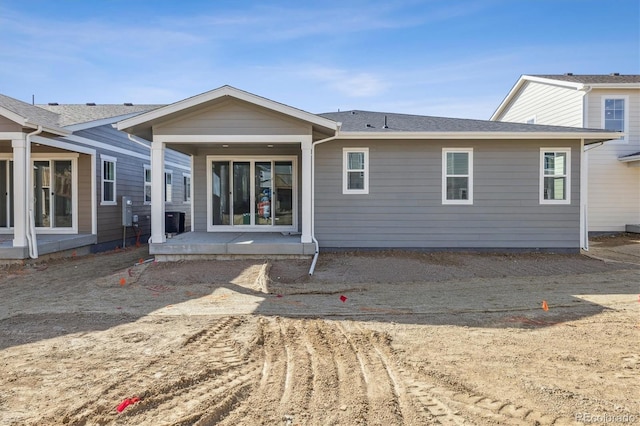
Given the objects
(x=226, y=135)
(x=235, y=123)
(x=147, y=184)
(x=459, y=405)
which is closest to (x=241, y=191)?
(x=226, y=135)

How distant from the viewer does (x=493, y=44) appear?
1482 centimetres

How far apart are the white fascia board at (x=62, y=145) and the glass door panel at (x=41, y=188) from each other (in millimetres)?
1365

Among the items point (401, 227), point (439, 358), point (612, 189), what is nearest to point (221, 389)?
point (439, 358)

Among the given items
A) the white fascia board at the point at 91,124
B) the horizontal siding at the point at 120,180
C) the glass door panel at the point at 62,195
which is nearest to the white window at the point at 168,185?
the horizontal siding at the point at 120,180

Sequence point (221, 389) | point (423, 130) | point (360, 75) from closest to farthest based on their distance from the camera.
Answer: point (221, 389) < point (423, 130) < point (360, 75)

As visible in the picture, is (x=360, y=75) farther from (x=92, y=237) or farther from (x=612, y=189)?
(x=92, y=237)

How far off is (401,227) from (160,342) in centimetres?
748

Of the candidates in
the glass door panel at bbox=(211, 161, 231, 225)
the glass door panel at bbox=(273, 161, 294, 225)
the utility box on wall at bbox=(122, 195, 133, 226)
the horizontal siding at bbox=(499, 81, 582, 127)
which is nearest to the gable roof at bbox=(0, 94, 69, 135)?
the utility box on wall at bbox=(122, 195, 133, 226)

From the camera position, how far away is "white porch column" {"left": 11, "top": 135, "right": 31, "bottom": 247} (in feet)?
31.2

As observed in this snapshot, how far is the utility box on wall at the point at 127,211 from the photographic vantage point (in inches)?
516

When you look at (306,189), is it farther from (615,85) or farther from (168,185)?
(615,85)

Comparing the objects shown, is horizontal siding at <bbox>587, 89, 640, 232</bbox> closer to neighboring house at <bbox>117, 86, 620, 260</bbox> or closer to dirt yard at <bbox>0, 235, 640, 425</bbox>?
neighboring house at <bbox>117, 86, 620, 260</bbox>

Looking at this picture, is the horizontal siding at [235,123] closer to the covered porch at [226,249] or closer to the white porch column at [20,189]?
the covered porch at [226,249]

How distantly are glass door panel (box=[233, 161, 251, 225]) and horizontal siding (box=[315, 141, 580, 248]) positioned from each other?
251 centimetres
